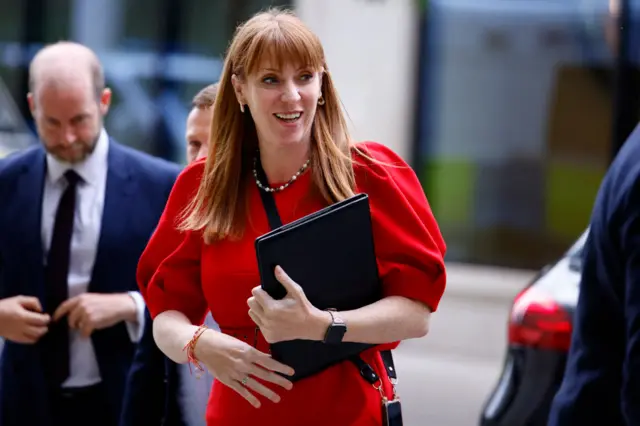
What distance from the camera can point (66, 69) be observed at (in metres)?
4.05

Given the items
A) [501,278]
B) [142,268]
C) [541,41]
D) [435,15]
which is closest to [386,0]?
[435,15]

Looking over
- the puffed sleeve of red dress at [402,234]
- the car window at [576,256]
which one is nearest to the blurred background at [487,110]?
the car window at [576,256]

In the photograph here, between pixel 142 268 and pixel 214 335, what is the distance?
0.37 m

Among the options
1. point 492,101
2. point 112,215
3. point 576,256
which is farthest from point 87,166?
point 492,101

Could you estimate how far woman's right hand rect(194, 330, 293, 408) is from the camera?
2768 mm

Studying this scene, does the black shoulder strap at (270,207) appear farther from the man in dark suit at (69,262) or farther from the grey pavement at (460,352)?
the grey pavement at (460,352)

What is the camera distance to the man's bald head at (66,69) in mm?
4031

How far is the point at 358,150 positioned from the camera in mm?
2963

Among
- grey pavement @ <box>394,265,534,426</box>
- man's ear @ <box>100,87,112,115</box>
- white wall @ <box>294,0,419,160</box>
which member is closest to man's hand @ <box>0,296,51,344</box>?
man's ear @ <box>100,87,112,115</box>

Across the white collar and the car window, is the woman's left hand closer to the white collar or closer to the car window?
the white collar

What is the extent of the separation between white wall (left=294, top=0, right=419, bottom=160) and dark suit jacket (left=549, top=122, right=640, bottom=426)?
8438 millimetres

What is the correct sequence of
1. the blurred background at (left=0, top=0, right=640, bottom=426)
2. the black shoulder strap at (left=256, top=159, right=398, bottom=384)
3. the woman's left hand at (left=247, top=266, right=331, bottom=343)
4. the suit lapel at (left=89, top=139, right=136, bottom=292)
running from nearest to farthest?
the woman's left hand at (left=247, top=266, right=331, bottom=343) < the black shoulder strap at (left=256, top=159, right=398, bottom=384) < the suit lapel at (left=89, top=139, right=136, bottom=292) < the blurred background at (left=0, top=0, right=640, bottom=426)

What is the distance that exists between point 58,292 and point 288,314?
1.43 m

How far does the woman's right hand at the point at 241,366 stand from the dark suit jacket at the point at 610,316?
0.68 meters
